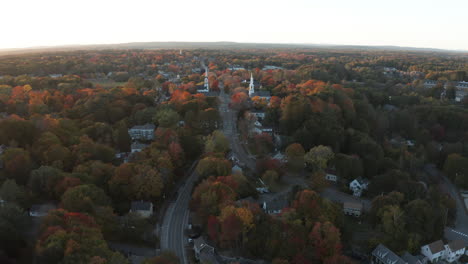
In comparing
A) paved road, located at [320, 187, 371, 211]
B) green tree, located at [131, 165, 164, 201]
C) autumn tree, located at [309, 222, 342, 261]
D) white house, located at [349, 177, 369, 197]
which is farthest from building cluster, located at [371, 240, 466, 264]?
green tree, located at [131, 165, 164, 201]

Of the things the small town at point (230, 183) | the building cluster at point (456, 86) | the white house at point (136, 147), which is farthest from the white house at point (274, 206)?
the building cluster at point (456, 86)

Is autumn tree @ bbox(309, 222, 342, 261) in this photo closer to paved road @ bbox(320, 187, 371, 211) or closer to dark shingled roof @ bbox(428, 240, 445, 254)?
dark shingled roof @ bbox(428, 240, 445, 254)

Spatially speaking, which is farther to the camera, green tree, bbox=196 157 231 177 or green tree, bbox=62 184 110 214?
green tree, bbox=196 157 231 177

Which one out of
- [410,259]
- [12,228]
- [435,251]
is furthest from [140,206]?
[435,251]

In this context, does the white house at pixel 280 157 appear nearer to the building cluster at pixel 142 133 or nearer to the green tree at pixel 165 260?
the building cluster at pixel 142 133

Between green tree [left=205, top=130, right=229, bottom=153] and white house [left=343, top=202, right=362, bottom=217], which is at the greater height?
green tree [left=205, top=130, right=229, bottom=153]

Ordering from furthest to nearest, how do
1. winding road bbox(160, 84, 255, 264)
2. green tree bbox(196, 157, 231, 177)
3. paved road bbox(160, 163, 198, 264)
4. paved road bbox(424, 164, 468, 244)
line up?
green tree bbox(196, 157, 231, 177)
paved road bbox(424, 164, 468, 244)
winding road bbox(160, 84, 255, 264)
paved road bbox(160, 163, 198, 264)
